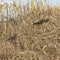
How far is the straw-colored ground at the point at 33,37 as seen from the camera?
3643 millimetres

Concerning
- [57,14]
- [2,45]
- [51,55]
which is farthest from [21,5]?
[51,55]

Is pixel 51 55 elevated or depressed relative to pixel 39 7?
depressed

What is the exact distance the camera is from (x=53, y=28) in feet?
13.3

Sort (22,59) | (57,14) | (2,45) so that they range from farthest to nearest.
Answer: (57,14), (2,45), (22,59)

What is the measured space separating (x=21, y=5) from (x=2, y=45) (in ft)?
3.19

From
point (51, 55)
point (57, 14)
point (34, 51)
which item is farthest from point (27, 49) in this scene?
point (57, 14)

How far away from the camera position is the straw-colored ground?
3.64 m

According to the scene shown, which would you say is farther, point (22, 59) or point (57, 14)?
point (57, 14)

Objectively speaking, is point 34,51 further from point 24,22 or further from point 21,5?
point 21,5

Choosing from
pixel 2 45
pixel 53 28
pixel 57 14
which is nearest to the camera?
pixel 2 45

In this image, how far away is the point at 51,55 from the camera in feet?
11.8

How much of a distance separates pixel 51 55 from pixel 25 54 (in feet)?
1.05

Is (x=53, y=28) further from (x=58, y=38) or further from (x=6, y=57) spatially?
(x=6, y=57)

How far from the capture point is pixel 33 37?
394 centimetres
